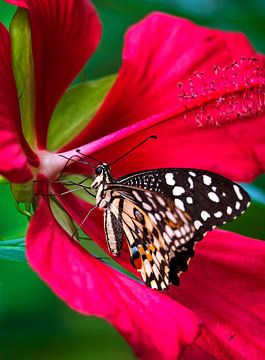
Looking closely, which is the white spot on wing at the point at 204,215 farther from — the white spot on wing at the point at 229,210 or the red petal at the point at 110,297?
the red petal at the point at 110,297

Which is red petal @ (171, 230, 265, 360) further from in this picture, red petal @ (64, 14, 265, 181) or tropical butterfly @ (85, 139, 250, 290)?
red petal @ (64, 14, 265, 181)

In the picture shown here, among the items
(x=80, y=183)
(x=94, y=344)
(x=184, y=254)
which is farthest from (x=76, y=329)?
(x=184, y=254)

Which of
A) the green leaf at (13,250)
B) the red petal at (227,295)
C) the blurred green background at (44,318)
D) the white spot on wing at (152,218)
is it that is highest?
the white spot on wing at (152,218)

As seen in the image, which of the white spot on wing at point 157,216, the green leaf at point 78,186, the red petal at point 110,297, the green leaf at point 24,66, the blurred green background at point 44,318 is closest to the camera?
the red petal at point 110,297

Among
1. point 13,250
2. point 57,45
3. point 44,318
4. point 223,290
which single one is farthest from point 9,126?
point 44,318

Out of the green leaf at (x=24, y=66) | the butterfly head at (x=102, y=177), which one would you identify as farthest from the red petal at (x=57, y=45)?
the butterfly head at (x=102, y=177)

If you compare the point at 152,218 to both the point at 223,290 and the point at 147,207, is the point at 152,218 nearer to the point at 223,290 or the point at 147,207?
the point at 147,207

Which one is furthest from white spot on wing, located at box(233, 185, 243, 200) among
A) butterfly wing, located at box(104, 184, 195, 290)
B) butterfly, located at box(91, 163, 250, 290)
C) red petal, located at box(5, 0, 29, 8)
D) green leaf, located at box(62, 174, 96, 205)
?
red petal, located at box(5, 0, 29, 8)
